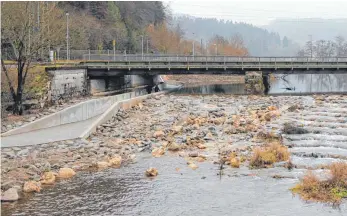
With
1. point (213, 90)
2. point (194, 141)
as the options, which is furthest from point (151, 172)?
point (213, 90)

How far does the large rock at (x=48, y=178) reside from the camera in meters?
19.3

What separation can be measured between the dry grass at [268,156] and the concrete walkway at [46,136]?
34.9 ft

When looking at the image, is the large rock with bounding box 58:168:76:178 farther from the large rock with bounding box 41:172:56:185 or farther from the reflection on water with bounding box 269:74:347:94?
the reflection on water with bounding box 269:74:347:94

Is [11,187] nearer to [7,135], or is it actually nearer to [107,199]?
[107,199]

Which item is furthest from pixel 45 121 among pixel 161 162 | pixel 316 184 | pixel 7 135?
pixel 316 184

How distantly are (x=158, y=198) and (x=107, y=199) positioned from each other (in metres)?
1.95

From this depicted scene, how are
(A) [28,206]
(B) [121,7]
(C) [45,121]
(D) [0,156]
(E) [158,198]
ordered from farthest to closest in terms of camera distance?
(B) [121,7] < (C) [45,121] < (D) [0,156] < (E) [158,198] < (A) [28,206]

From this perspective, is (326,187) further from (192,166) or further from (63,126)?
(63,126)

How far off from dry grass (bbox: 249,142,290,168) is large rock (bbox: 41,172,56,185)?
30.8 feet

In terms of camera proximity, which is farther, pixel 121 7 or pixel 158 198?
pixel 121 7

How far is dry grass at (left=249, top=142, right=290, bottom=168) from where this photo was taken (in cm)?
2234

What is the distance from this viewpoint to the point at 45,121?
1176 inches

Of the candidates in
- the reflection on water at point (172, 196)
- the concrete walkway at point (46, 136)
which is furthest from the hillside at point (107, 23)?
the reflection on water at point (172, 196)

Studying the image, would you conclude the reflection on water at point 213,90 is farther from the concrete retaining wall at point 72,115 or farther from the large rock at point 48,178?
the large rock at point 48,178
